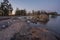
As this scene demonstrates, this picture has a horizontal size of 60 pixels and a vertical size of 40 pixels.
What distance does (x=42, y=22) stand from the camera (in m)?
1.27

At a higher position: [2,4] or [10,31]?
[2,4]

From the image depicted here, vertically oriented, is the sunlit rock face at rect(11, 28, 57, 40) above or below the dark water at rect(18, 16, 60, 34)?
below

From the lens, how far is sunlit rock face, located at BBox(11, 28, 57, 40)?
1214 millimetres

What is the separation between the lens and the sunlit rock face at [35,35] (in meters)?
1.21

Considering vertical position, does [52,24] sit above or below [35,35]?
above

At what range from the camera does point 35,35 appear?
48.3 inches

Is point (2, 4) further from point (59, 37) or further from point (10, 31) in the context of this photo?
point (59, 37)

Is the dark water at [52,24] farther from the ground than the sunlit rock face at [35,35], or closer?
farther from the ground

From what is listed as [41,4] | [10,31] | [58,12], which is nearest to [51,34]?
[58,12]

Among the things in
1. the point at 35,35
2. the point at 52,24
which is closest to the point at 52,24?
the point at 52,24

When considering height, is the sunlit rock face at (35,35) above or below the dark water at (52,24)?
below

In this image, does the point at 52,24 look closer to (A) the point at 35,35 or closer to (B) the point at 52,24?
(B) the point at 52,24

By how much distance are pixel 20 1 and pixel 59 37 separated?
0.73 metres

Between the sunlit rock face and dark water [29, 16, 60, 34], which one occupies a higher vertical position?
dark water [29, 16, 60, 34]
